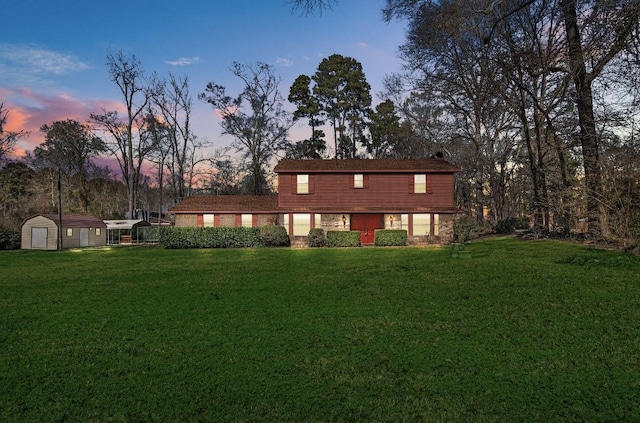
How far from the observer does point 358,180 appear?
29.1 metres

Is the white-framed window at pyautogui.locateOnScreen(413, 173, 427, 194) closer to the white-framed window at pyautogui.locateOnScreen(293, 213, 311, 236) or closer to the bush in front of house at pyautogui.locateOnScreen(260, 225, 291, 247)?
the white-framed window at pyautogui.locateOnScreen(293, 213, 311, 236)

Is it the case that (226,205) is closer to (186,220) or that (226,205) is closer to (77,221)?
(186,220)

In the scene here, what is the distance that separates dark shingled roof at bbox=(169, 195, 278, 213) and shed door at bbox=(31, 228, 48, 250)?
1035 centimetres

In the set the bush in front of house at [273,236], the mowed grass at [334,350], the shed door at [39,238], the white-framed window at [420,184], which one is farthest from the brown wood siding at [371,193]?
the shed door at [39,238]

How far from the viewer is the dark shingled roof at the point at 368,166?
28.7m

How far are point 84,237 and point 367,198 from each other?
23904 mm

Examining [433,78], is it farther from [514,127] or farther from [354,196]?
[354,196]

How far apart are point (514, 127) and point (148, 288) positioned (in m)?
30.7

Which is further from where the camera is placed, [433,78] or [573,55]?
[433,78]

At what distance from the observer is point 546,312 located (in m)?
7.44

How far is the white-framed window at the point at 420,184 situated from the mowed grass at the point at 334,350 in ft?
58.9

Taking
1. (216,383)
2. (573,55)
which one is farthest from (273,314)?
(573,55)

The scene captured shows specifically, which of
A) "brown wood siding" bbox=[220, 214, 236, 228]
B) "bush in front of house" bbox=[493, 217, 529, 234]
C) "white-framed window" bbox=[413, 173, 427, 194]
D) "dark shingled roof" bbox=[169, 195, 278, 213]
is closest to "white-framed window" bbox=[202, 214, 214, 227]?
"dark shingled roof" bbox=[169, 195, 278, 213]

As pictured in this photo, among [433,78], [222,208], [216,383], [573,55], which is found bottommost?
[216,383]
